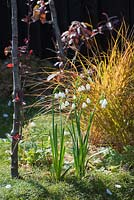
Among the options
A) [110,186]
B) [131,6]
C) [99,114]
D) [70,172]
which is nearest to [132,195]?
[110,186]

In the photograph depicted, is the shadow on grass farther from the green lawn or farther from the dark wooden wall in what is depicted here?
the dark wooden wall

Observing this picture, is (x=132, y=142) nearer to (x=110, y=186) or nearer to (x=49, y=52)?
(x=110, y=186)

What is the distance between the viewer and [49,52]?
26.4 ft

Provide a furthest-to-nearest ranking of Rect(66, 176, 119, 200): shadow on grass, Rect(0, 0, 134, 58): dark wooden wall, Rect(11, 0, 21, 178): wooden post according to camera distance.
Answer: Rect(0, 0, 134, 58): dark wooden wall → Rect(66, 176, 119, 200): shadow on grass → Rect(11, 0, 21, 178): wooden post

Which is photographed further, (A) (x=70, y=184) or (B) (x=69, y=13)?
(B) (x=69, y=13)

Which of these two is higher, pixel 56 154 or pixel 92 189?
pixel 56 154

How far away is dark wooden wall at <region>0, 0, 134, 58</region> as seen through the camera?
7.81 m

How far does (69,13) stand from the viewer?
26.1ft

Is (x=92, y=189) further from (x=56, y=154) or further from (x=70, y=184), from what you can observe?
(x=56, y=154)

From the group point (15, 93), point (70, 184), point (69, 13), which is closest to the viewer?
point (15, 93)

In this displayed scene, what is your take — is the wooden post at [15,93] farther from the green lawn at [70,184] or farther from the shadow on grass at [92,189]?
the shadow on grass at [92,189]

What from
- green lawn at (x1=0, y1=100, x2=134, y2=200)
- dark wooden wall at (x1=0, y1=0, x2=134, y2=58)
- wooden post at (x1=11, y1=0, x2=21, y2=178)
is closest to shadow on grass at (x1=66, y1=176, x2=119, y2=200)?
green lawn at (x1=0, y1=100, x2=134, y2=200)

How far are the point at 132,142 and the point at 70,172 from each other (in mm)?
614

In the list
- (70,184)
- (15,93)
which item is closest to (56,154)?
(70,184)
